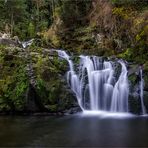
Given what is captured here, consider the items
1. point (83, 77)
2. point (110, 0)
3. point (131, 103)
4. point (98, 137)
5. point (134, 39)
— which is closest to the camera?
point (98, 137)

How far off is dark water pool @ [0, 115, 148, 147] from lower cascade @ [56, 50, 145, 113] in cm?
153

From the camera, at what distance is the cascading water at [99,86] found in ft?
55.5

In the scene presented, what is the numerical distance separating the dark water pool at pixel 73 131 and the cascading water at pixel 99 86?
59.8 inches

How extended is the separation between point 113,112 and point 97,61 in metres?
3.33

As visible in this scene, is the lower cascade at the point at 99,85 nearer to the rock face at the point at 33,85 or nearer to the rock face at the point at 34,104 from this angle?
the rock face at the point at 33,85

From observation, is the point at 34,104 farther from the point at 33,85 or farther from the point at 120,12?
the point at 120,12

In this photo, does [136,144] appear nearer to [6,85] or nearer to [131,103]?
[131,103]

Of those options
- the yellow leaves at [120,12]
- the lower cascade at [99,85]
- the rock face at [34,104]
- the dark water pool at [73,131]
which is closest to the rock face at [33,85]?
the rock face at [34,104]

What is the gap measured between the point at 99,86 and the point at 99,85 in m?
0.06

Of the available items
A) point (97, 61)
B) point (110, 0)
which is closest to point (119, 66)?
point (97, 61)

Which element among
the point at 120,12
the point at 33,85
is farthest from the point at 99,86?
the point at 120,12

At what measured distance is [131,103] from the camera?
54.4 feet

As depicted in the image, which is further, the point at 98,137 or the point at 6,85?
the point at 6,85

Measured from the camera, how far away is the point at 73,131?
42.5 feet
